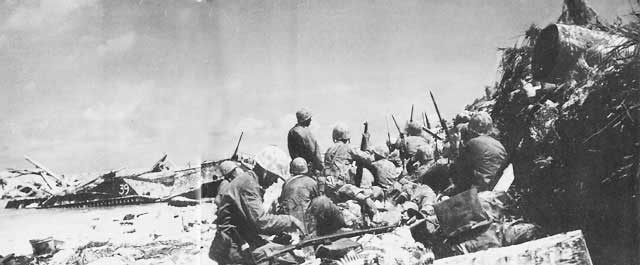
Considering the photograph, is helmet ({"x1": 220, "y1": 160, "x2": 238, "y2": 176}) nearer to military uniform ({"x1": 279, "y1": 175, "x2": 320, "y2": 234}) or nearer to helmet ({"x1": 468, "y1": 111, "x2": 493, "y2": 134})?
military uniform ({"x1": 279, "y1": 175, "x2": 320, "y2": 234})

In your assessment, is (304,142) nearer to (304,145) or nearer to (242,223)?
(304,145)

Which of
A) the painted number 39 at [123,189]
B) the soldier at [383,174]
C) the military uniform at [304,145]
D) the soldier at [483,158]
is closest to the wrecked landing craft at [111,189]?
the painted number 39 at [123,189]

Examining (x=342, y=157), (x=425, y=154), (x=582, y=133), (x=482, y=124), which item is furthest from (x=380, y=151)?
(x=582, y=133)

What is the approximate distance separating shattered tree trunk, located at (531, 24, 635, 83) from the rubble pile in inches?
0.4

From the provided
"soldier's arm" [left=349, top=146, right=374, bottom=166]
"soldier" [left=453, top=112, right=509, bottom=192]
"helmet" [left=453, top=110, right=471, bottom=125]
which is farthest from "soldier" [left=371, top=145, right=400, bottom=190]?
"soldier" [left=453, top=112, right=509, bottom=192]

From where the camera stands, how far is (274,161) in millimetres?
5750

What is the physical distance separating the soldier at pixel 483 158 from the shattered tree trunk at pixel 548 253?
5.12 ft

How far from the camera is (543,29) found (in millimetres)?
4953

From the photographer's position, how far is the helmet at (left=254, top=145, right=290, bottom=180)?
222 inches

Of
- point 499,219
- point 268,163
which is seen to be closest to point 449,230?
point 499,219

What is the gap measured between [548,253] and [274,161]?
357 centimetres

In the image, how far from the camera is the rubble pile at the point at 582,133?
3441 millimetres

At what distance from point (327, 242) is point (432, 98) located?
21.6 ft

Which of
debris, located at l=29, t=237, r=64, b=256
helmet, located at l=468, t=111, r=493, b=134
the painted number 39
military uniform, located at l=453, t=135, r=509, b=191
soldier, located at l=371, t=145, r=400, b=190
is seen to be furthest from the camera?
the painted number 39
